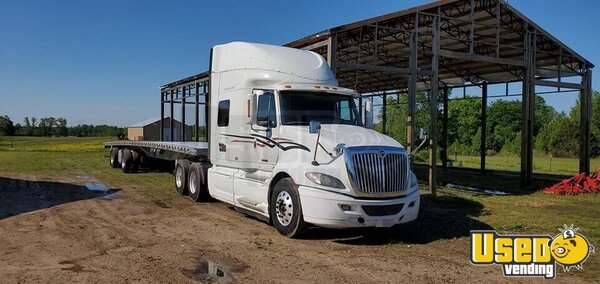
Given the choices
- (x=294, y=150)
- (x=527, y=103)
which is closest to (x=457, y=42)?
(x=527, y=103)

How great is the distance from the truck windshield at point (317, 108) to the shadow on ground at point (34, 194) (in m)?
6.05

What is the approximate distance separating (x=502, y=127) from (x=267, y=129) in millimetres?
79637

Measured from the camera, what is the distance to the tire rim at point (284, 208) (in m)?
8.19

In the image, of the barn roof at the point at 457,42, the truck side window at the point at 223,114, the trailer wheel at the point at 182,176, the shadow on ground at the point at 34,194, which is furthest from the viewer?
the barn roof at the point at 457,42

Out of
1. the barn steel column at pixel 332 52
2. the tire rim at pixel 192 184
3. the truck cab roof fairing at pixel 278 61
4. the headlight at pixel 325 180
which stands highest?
the barn steel column at pixel 332 52

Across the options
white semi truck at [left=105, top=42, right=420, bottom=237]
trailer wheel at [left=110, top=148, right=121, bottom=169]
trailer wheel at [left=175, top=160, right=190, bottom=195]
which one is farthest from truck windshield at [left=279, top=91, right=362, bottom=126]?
trailer wheel at [left=110, top=148, right=121, bottom=169]

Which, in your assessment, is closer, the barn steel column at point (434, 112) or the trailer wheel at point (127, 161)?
the barn steel column at point (434, 112)

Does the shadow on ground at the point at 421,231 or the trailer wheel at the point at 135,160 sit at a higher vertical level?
the trailer wheel at the point at 135,160

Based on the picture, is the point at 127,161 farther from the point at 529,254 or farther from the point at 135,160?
the point at 529,254

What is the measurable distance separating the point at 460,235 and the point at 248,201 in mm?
3957

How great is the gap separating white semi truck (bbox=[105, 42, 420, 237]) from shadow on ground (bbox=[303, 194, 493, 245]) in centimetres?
50

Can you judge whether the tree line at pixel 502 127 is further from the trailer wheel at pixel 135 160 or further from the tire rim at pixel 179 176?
the tire rim at pixel 179 176

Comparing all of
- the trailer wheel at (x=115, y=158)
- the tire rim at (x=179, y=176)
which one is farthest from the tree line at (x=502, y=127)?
the tire rim at (x=179, y=176)

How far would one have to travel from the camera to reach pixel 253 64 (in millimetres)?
10016
